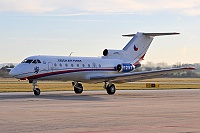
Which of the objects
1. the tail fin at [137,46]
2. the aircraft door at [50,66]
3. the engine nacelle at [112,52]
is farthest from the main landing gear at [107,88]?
the tail fin at [137,46]

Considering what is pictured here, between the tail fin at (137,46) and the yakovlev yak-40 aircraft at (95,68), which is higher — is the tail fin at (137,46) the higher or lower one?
the higher one

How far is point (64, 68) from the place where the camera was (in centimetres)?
3834

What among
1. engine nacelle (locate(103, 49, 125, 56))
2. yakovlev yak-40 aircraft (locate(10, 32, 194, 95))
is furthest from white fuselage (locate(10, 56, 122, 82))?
engine nacelle (locate(103, 49, 125, 56))

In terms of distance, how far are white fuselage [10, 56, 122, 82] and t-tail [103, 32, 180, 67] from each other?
0.98m

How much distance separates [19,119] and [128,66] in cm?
2564

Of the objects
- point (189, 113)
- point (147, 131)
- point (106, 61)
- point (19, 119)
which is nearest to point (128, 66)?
point (106, 61)

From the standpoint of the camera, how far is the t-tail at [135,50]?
144 feet

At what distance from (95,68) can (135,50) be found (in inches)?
216

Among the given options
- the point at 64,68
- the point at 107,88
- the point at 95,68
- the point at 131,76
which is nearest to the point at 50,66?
the point at 64,68

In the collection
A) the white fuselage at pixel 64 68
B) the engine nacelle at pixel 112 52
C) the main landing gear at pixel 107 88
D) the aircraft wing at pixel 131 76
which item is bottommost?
the main landing gear at pixel 107 88

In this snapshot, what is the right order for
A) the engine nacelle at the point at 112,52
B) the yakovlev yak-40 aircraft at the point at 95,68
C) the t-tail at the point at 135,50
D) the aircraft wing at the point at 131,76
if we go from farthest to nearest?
the t-tail at the point at 135,50
the engine nacelle at the point at 112,52
the aircraft wing at the point at 131,76
the yakovlev yak-40 aircraft at the point at 95,68

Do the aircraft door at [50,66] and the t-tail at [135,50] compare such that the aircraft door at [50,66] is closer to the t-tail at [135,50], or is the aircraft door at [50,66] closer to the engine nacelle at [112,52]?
the engine nacelle at [112,52]

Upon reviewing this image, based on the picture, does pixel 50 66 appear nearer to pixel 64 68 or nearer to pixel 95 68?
pixel 64 68

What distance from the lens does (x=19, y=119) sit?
57.3 feet
